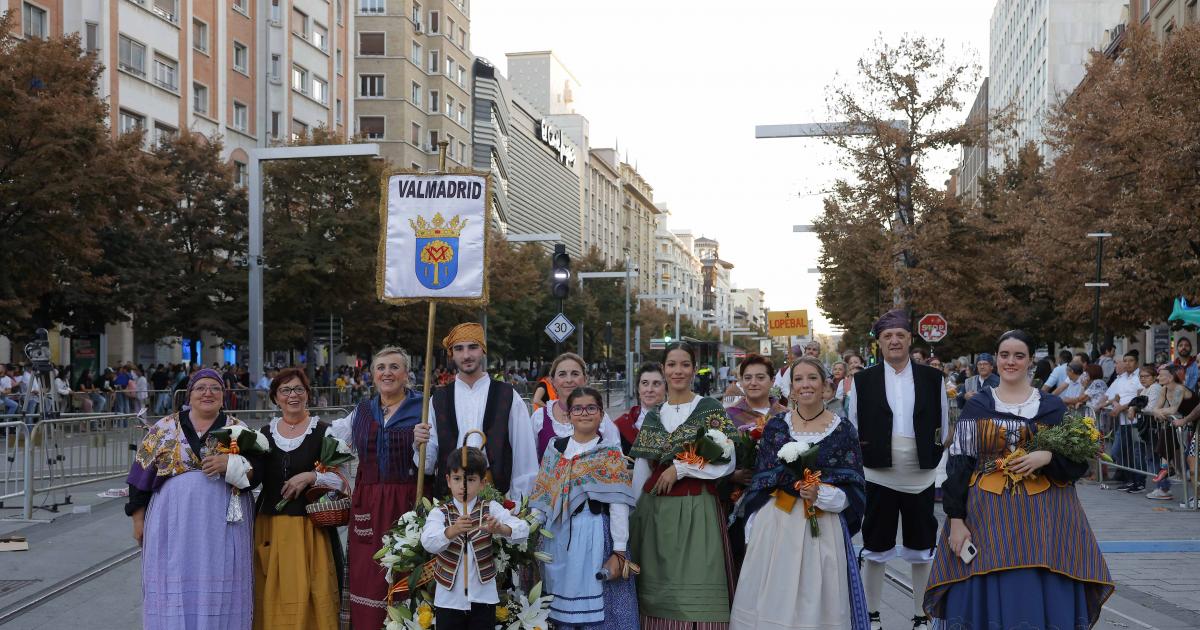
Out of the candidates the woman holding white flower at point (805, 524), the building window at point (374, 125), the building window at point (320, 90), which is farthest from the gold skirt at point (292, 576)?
the building window at point (374, 125)

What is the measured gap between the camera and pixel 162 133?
38531 mm

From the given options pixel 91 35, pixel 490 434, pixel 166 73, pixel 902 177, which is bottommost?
pixel 490 434

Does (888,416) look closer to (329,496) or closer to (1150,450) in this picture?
(329,496)

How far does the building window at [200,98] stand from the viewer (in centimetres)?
4328

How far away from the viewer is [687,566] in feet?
20.7

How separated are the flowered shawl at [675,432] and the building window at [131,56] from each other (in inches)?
1403

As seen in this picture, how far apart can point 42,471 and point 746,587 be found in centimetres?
1071

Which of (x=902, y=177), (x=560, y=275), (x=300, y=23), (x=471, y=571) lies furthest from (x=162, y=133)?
(x=471, y=571)

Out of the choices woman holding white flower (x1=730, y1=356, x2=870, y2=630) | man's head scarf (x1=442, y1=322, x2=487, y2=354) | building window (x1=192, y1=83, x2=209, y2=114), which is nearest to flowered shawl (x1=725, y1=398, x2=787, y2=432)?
woman holding white flower (x1=730, y1=356, x2=870, y2=630)

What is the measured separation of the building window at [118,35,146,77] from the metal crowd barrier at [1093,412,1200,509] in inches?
1271

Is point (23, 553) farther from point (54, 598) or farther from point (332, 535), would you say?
point (332, 535)

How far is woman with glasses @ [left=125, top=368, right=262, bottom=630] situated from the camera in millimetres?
6289

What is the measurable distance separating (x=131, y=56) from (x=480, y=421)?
35918 mm

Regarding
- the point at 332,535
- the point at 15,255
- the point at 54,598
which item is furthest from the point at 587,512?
the point at 15,255
